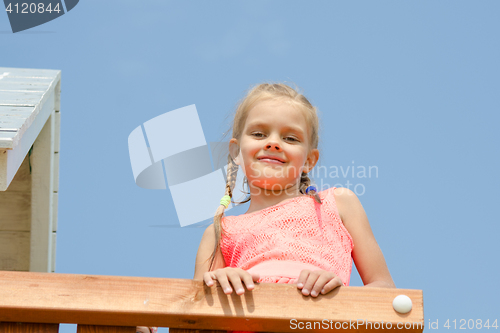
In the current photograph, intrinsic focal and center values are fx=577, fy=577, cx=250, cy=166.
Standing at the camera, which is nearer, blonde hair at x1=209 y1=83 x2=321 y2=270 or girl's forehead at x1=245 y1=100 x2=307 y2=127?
girl's forehead at x1=245 y1=100 x2=307 y2=127

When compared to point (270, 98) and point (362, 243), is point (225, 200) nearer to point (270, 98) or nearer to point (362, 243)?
point (270, 98)

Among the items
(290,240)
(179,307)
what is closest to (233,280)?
(179,307)

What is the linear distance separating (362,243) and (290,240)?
1.00 ft

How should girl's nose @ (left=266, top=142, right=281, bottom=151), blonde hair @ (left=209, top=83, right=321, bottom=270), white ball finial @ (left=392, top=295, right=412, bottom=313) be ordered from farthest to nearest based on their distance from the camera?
blonde hair @ (left=209, top=83, right=321, bottom=270), girl's nose @ (left=266, top=142, right=281, bottom=151), white ball finial @ (left=392, top=295, right=412, bottom=313)

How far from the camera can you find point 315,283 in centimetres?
139

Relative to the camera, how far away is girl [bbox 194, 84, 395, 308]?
210 centimetres

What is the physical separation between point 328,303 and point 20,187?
3.05 metres

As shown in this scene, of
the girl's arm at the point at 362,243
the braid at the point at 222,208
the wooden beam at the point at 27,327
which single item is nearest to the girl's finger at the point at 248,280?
the wooden beam at the point at 27,327

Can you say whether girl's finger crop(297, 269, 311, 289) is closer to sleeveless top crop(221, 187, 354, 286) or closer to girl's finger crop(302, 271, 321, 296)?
girl's finger crop(302, 271, 321, 296)

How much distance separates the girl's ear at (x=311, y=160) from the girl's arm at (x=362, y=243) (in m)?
0.31

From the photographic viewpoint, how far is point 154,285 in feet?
4.50

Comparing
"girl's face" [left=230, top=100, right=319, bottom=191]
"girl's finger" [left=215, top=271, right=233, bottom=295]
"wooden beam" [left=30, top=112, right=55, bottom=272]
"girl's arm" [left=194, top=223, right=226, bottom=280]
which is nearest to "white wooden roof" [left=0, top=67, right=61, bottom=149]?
"wooden beam" [left=30, top=112, right=55, bottom=272]

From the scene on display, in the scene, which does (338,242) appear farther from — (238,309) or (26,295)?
(26,295)

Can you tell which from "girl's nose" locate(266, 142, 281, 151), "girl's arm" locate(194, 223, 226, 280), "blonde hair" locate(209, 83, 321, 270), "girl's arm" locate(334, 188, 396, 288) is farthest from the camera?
"blonde hair" locate(209, 83, 321, 270)
